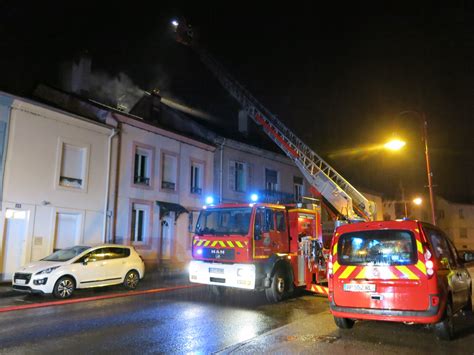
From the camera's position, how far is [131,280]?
42.6ft

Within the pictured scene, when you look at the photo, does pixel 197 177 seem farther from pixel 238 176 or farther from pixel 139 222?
pixel 139 222

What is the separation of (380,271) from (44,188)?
498 inches

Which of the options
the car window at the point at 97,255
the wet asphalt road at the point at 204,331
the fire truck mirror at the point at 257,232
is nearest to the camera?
the wet asphalt road at the point at 204,331

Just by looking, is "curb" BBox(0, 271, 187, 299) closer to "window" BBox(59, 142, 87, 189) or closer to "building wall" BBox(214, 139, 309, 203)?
"window" BBox(59, 142, 87, 189)

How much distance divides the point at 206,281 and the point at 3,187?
8.16m

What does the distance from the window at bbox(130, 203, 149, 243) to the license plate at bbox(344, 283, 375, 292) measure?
12.9 m

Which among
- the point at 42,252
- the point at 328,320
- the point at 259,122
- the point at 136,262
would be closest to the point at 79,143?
the point at 42,252

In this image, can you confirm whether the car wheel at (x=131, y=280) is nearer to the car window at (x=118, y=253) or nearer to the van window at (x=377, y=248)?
the car window at (x=118, y=253)

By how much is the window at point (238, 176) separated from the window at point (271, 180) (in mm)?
2216

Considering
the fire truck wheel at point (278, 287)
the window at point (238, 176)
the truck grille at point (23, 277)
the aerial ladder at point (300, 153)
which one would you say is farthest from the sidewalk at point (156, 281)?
the window at point (238, 176)

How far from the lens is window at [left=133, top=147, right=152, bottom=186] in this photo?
18578 mm

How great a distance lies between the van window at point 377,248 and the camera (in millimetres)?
6445

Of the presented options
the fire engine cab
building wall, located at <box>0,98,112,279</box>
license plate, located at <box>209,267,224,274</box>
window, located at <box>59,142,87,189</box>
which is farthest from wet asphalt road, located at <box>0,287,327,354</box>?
window, located at <box>59,142,87,189</box>

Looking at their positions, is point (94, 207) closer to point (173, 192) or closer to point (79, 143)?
point (79, 143)
